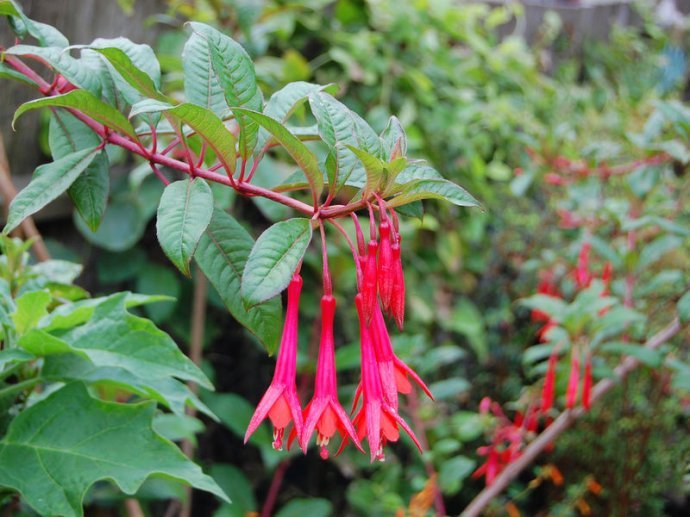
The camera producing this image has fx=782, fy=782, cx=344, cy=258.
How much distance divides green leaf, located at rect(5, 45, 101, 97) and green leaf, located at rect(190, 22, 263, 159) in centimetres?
13

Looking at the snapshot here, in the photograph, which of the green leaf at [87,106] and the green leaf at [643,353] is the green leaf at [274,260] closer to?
the green leaf at [87,106]

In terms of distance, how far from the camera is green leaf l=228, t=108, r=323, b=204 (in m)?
0.62

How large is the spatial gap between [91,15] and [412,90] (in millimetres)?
923

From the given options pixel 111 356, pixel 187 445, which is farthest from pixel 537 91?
pixel 111 356

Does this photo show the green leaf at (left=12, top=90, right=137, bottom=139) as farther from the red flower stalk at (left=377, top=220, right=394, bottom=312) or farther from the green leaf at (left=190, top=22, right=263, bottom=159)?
the red flower stalk at (left=377, top=220, right=394, bottom=312)

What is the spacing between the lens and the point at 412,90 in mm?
2312

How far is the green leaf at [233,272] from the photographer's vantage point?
27.8 inches

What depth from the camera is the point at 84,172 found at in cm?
78

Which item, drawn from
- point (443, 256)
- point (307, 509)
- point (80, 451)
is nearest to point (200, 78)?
point (80, 451)

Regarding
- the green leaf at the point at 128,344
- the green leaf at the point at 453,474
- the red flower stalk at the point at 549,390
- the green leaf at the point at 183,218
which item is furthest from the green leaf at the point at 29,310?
the green leaf at the point at 453,474

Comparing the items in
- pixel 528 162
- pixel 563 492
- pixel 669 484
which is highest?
pixel 528 162

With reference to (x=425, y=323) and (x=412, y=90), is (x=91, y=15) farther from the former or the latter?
(x=425, y=323)

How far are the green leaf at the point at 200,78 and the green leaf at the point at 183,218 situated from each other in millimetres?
108

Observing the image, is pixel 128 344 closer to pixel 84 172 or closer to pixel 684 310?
pixel 84 172
